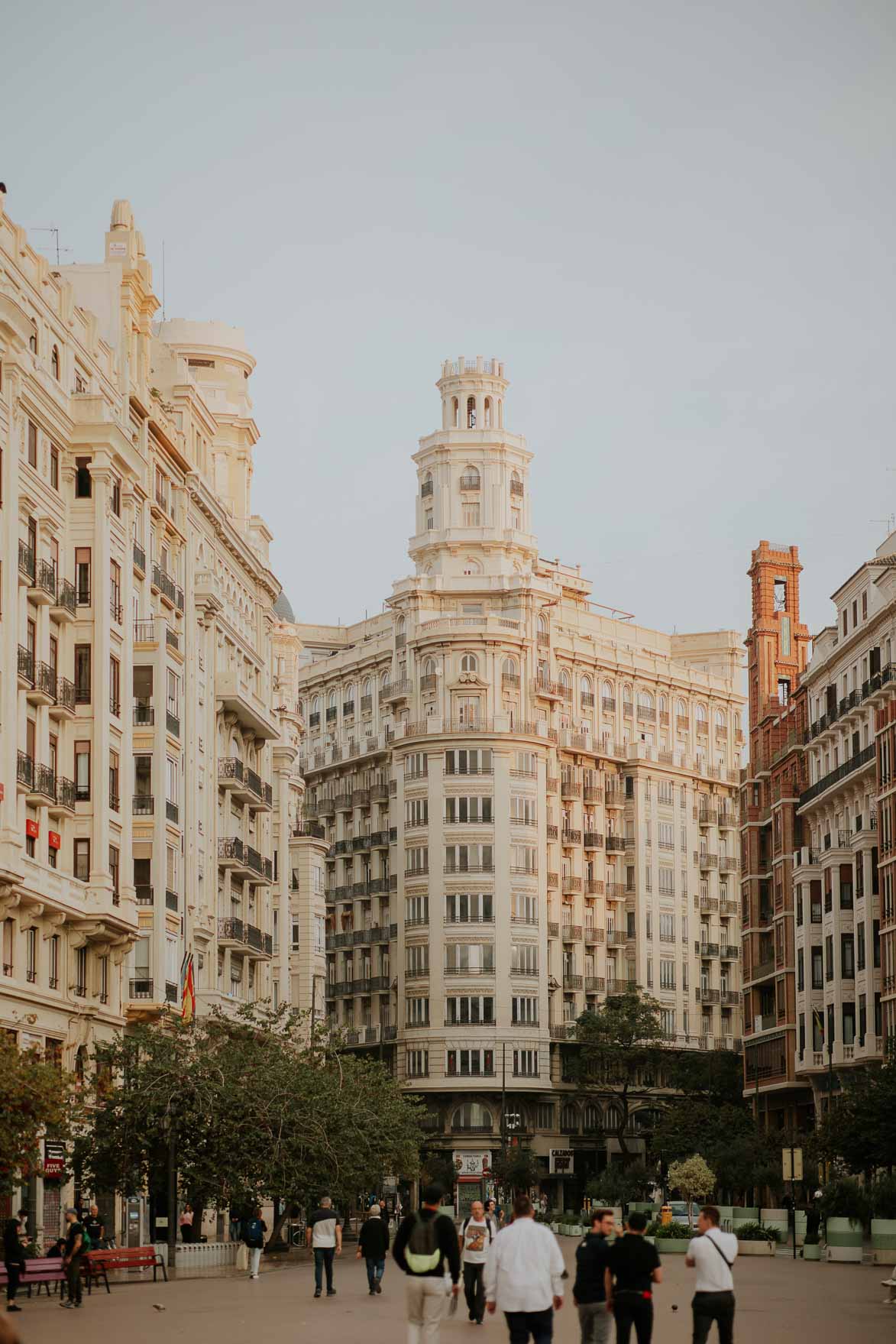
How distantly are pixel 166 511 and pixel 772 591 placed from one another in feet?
164

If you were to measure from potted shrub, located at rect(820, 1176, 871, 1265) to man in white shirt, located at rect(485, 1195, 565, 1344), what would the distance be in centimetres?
3880

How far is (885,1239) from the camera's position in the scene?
2142 inches

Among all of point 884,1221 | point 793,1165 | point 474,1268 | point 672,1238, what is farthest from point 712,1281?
point 793,1165

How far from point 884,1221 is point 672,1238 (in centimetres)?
977

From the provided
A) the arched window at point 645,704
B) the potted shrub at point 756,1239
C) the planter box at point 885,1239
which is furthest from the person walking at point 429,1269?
the arched window at point 645,704

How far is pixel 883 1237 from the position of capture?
5441 cm

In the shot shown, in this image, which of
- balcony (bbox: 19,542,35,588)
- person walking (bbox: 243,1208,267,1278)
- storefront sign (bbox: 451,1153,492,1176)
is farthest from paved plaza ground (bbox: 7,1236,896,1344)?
storefront sign (bbox: 451,1153,492,1176)

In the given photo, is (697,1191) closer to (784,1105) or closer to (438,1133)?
(784,1105)

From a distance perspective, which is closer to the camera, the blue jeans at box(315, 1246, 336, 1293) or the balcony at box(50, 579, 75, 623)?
the blue jeans at box(315, 1246, 336, 1293)

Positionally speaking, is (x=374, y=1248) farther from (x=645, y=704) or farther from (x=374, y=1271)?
(x=645, y=704)

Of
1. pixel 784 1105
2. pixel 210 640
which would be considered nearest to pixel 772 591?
pixel 784 1105

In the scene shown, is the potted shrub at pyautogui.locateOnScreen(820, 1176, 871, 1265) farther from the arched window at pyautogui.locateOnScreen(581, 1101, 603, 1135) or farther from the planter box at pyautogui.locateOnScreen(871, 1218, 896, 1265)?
the arched window at pyautogui.locateOnScreen(581, 1101, 603, 1135)

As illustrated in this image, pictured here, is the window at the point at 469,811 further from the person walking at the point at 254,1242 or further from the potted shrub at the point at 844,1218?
the person walking at the point at 254,1242

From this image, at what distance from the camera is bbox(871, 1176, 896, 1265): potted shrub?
54125 mm
